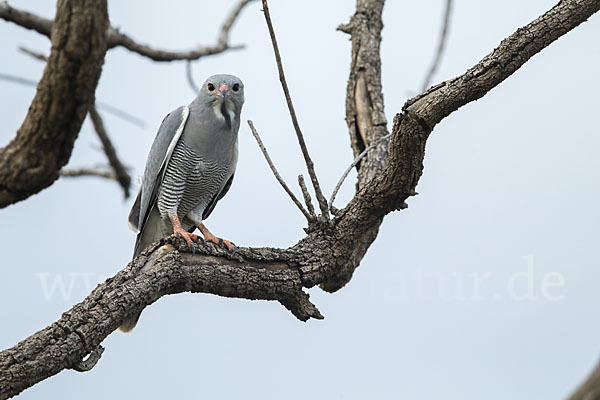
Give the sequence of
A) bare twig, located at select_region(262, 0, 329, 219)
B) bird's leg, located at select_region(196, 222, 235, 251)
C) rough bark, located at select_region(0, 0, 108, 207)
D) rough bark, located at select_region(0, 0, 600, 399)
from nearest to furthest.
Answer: rough bark, located at select_region(0, 0, 108, 207), rough bark, located at select_region(0, 0, 600, 399), bare twig, located at select_region(262, 0, 329, 219), bird's leg, located at select_region(196, 222, 235, 251)

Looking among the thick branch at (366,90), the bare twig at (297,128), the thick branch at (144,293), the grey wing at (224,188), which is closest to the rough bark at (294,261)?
the thick branch at (144,293)

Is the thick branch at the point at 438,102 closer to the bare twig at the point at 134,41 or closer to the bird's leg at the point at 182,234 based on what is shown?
the bird's leg at the point at 182,234

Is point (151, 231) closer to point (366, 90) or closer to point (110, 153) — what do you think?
point (110, 153)

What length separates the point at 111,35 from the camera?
589cm

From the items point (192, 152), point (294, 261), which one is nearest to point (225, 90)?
point (192, 152)

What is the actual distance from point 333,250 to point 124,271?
1.49 meters

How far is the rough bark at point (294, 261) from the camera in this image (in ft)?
11.7

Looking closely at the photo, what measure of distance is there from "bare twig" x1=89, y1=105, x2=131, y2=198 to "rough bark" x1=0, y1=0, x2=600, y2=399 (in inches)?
69.2

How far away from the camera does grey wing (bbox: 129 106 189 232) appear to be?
5715 millimetres

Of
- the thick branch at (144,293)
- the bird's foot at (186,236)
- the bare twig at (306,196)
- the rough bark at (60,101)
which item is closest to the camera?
the rough bark at (60,101)

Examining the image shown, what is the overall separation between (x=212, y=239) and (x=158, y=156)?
95 centimetres

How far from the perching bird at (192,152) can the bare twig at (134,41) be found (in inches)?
27.1

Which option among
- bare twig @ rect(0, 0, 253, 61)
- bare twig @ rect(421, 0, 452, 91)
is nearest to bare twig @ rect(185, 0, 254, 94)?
bare twig @ rect(0, 0, 253, 61)

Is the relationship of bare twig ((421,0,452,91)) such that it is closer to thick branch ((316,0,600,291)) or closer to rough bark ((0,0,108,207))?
thick branch ((316,0,600,291))
